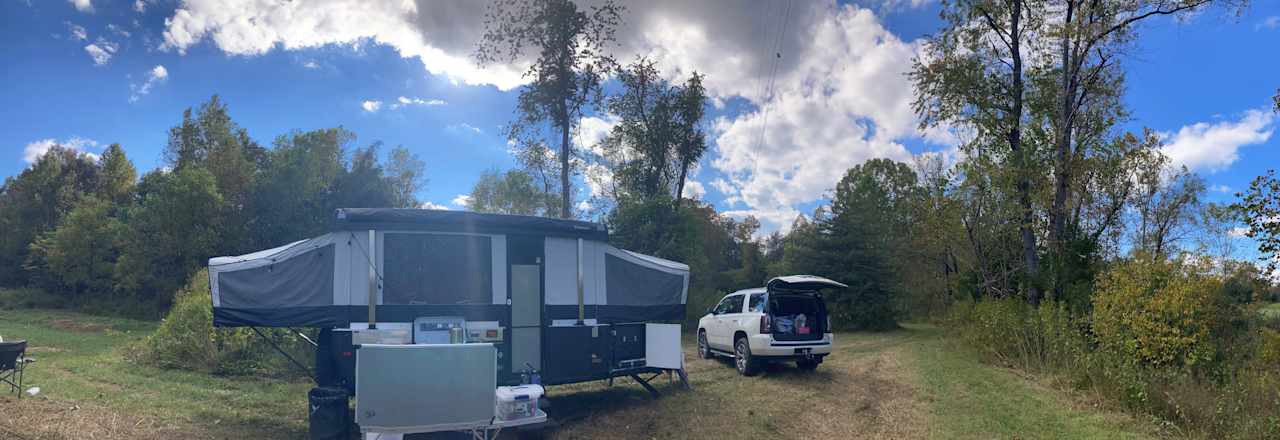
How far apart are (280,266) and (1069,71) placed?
18.0 metres

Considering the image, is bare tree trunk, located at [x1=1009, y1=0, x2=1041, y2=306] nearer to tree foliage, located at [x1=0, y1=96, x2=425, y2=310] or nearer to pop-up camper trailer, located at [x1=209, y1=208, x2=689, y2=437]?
pop-up camper trailer, located at [x1=209, y1=208, x2=689, y2=437]

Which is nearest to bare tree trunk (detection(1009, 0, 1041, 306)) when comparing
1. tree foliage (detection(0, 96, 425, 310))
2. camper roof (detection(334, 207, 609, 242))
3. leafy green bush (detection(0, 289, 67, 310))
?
camper roof (detection(334, 207, 609, 242))

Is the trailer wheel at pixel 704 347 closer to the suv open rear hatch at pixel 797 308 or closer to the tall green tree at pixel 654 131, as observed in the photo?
the suv open rear hatch at pixel 797 308

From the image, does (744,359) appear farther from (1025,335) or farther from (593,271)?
(1025,335)

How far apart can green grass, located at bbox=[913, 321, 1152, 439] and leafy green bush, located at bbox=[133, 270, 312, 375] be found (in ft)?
34.1

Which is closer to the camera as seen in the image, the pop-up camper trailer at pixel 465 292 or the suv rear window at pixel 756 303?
the pop-up camper trailer at pixel 465 292

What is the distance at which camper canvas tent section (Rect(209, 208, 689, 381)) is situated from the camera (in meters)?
7.05

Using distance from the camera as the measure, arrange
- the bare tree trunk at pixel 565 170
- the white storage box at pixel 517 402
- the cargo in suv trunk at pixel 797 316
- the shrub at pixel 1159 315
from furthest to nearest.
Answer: the bare tree trunk at pixel 565 170 < the cargo in suv trunk at pixel 797 316 < the shrub at pixel 1159 315 < the white storage box at pixel 517 402

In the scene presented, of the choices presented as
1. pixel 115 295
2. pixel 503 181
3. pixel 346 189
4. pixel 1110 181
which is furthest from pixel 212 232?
pixel 1110 181

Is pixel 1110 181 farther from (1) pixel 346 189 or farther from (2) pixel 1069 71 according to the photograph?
(1) pixel 346 189

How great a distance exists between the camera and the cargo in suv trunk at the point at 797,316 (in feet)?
36.0

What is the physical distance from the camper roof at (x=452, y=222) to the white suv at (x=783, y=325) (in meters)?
4.06

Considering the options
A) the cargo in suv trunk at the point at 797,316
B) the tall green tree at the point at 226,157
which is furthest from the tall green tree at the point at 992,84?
the tall green tree at the point at 226,157

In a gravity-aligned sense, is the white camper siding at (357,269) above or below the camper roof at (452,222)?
below
